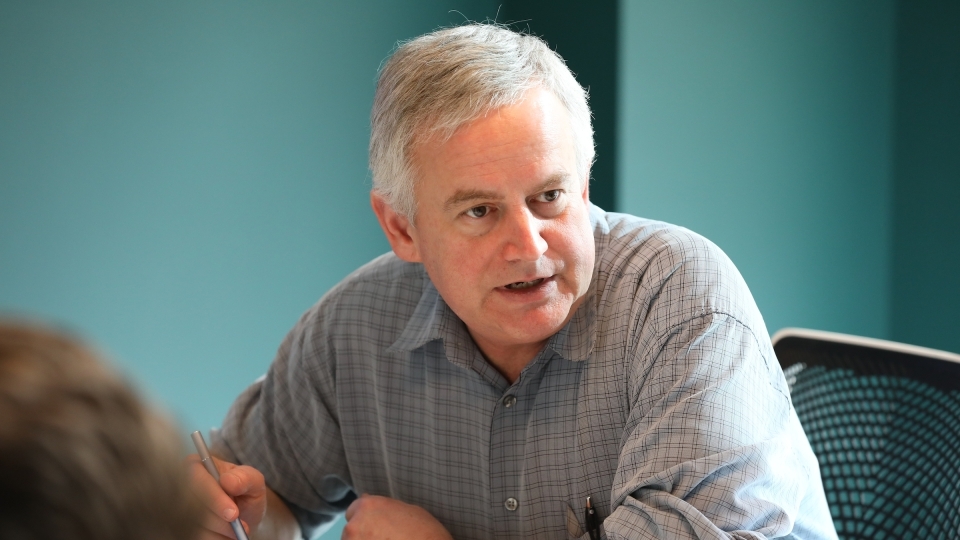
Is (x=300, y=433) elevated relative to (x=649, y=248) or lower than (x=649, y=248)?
lower

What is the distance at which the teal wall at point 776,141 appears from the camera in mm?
2574

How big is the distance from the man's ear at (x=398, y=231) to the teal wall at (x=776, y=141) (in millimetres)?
1189

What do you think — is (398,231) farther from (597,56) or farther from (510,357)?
(597,56)

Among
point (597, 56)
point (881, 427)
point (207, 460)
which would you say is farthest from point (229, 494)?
point (597, 56)

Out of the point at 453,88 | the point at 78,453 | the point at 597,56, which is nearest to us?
the point at 78,453

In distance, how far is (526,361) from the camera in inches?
58.2

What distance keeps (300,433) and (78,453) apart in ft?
4.19

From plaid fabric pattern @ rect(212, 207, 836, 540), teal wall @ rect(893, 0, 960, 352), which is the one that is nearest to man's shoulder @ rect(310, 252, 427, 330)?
plaid fabric pattern @ rect(212, 207, 836, 540)

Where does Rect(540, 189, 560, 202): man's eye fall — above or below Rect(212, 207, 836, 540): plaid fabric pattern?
above

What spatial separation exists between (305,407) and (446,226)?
19.1 inches

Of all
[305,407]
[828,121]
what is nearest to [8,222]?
[305,407]

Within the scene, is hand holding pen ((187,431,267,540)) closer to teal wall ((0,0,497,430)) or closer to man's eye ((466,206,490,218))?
man's eye ((466,206,490,218))

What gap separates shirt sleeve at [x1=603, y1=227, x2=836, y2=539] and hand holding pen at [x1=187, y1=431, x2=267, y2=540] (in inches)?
21.2

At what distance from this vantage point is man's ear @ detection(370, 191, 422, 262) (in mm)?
1497
